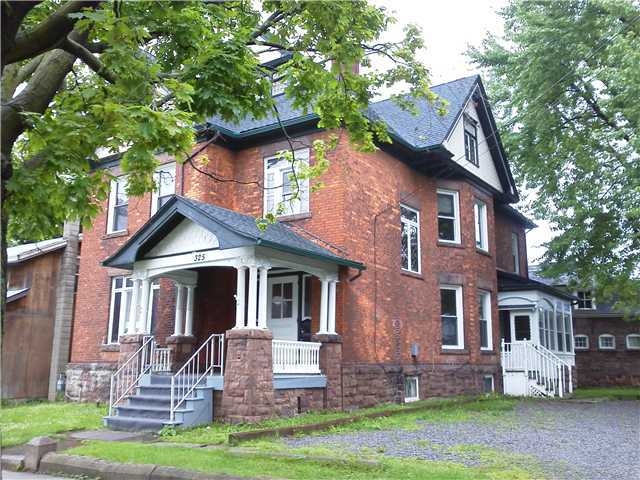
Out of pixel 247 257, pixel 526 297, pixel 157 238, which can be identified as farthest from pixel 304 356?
pixel 526 297

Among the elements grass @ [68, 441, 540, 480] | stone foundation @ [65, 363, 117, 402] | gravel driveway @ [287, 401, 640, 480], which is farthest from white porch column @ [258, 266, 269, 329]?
stone foundation @ [65, 363, 117, 402]

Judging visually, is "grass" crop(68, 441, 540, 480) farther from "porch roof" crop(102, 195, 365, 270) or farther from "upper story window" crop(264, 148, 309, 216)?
"upper story window" crop(264, 148, 309, 216)

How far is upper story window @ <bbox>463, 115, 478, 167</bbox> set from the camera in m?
20.1

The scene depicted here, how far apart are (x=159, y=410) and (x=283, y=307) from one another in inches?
183

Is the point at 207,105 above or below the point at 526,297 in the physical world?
above

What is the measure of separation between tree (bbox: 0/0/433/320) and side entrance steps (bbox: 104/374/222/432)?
14.9ft

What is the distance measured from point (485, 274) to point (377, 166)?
19.9 feet

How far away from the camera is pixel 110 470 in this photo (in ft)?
26.0

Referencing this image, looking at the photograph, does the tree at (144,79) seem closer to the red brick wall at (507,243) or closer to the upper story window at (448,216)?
the upper story window at (448,216)

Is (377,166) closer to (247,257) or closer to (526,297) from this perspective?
(247,257)

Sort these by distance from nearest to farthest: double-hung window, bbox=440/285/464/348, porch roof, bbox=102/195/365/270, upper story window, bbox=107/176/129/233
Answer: porch roof, bbox=102/195/365/270 < double-hung window, bbox=440/285/464/348 < upper story window, bbox=107/176/129/233

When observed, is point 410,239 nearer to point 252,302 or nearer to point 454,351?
point 454,351

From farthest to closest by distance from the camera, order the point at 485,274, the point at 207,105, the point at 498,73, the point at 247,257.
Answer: the point at 498,73 → the point at 485,274 → the point at 247,257 → the point at 207,105

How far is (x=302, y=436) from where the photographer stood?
10.5 metres
